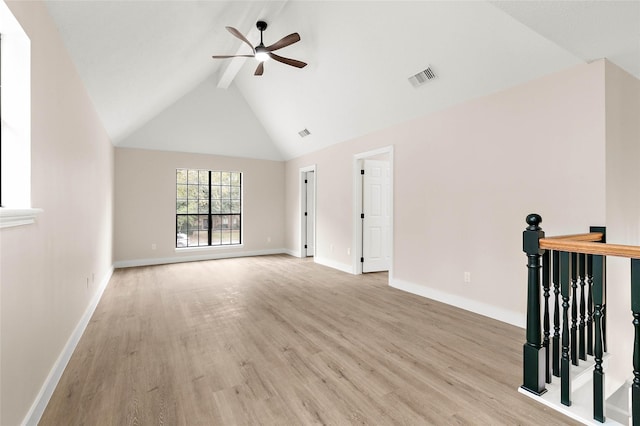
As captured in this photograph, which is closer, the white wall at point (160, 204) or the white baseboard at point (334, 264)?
the white baseboard at point (334, 264)

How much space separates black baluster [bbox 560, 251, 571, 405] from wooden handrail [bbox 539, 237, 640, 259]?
8 centimetres

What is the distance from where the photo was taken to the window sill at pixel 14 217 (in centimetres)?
118

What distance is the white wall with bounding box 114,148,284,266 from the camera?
5895 millimetres

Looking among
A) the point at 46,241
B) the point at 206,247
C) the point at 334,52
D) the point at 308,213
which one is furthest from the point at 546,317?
the point at 206,247

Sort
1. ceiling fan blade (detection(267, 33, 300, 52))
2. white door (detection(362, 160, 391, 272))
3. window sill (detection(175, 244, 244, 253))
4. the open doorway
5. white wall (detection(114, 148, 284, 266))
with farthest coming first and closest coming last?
the open doorway → window sill (detection(175, 244, 244, 253)) → white wall (detection(114, 148, 284, 266)) → white door (detection(362, 160, 391, 272)) → ceiling fan blade (detection(267, 33, 300, 52))

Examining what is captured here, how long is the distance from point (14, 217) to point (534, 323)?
112 inches

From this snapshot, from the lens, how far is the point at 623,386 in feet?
8.63

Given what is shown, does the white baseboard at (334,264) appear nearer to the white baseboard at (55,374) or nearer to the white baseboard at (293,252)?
the white baseboard at (293,252)

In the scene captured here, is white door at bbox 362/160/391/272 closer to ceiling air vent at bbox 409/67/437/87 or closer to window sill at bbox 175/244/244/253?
ceiling air vent at bbox 409/67/437/87

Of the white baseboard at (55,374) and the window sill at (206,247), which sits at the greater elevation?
the window sill at (206,247)

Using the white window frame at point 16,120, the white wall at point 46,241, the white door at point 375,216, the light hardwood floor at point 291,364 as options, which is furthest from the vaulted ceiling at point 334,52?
the light hardwood floor at point 291,364

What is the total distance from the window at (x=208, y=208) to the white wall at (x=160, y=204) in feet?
0.60

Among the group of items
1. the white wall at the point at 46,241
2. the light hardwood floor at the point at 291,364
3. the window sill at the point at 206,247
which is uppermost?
the white wall at the point at 46,241

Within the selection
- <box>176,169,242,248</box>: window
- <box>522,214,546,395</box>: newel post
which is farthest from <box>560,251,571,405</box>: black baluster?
<box>176,169,242,248</box>: window
